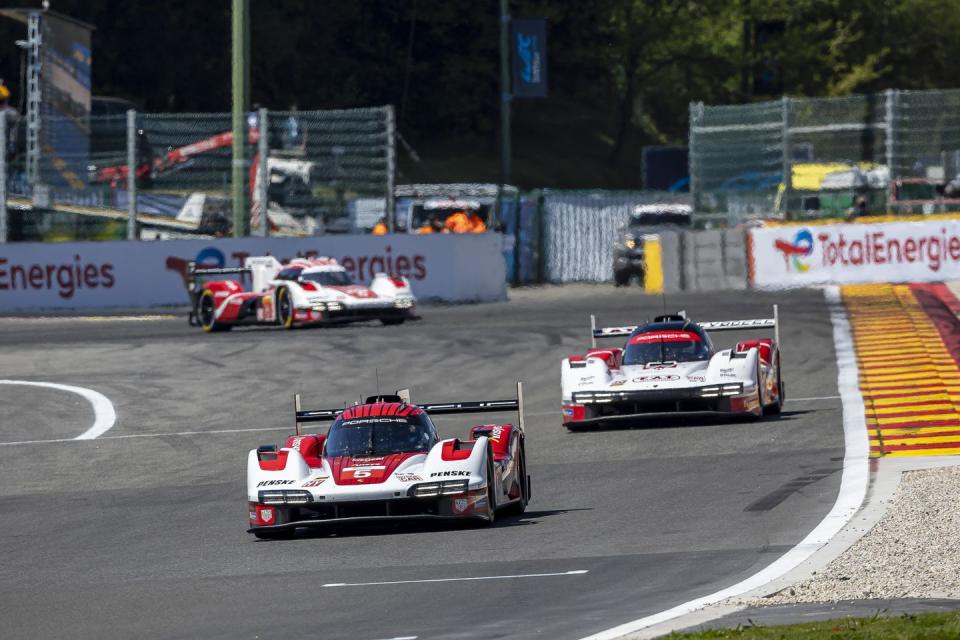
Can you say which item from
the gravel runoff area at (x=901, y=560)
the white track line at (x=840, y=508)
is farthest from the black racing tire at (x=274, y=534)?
the gravel runoff area at (x=901, y=560)

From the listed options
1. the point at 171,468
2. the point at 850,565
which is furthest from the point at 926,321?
the point at 850,565

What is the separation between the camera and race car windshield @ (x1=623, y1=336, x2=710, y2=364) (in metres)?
19.3

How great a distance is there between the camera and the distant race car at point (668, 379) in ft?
61.6

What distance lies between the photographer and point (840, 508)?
1301 centimetres

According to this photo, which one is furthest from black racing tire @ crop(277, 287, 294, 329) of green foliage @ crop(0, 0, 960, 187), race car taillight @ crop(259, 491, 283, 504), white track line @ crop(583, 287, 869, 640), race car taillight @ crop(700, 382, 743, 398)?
green foliage @ crop(0, 0, 960, 187)

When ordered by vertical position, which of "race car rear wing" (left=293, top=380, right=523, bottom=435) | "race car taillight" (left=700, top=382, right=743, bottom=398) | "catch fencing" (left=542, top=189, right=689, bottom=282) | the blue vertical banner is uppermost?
the blue vertical banner

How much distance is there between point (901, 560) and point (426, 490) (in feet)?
13.0

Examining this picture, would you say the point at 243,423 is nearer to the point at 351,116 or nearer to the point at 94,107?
the point at 351,116

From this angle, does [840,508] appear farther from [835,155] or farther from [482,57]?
[482,57]

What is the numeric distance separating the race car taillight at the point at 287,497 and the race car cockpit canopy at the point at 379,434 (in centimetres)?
64

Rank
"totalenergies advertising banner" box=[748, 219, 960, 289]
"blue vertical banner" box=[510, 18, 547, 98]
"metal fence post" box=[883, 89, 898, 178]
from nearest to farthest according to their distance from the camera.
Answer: "totalenergies advertising banner" box=[748, 219, 960, 289] → "metal fence post" box=[883, 89, 898, 178] → "blue vertical banner" box=[510, 18, 547, 98]

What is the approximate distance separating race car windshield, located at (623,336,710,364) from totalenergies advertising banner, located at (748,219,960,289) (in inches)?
608

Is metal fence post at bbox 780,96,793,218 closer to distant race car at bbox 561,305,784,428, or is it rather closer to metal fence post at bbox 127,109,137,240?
metal fence post at bbox 127,109,137,240

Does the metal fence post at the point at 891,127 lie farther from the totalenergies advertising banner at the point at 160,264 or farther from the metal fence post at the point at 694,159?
the totalenergies advertising banner at the point at 160,264
